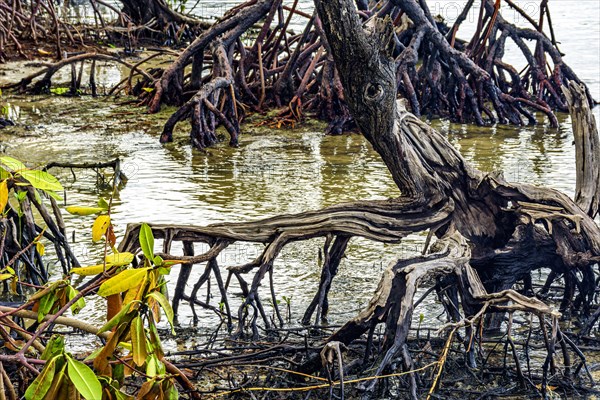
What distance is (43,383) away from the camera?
2.12 m

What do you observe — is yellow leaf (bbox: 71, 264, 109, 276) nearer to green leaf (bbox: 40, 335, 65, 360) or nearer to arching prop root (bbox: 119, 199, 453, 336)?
green leaf (bbox: 40, 335, 65, 360)

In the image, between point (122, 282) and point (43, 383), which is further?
point (122, 282)

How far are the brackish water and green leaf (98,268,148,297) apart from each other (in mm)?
2064

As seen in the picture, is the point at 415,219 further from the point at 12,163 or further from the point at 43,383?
the point at 43,383

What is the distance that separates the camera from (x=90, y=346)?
404 cm

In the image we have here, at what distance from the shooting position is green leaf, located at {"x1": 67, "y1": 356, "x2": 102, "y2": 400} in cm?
204

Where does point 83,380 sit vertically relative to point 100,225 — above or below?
below

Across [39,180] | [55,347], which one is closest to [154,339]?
[55,347]

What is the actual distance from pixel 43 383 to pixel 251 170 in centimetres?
504

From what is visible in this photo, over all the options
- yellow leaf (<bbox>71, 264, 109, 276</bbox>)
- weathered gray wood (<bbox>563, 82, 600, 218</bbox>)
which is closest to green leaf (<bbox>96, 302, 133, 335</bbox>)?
yellow leaf (<bbox>71, 264, 109, 276</bbox>)

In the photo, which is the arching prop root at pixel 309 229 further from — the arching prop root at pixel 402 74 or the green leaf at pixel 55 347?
the arching prop root at pixel 402 74

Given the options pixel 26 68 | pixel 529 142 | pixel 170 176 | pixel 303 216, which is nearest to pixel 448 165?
pixel 303 216

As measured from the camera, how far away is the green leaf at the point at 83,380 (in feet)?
6.68

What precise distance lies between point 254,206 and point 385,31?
2659 mm
